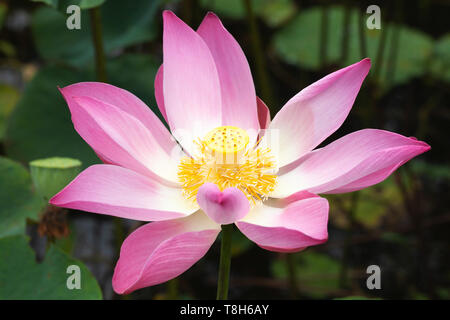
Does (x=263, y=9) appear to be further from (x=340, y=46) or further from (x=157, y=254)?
(x=157, y=254)

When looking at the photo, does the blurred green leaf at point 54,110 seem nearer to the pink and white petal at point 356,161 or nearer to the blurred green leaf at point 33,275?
the blurred green leaf at point 33,275

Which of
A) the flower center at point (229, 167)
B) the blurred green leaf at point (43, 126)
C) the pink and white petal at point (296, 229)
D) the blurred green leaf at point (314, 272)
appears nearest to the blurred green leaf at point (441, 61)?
the blurred green leaf at point (314, 272)

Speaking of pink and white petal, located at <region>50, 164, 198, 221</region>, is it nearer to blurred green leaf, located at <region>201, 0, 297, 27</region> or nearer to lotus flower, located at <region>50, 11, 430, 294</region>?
lotus flower, located at <region>50, 11, 430, 294</region>

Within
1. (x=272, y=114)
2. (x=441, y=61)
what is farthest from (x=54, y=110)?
(x=441, y=61)

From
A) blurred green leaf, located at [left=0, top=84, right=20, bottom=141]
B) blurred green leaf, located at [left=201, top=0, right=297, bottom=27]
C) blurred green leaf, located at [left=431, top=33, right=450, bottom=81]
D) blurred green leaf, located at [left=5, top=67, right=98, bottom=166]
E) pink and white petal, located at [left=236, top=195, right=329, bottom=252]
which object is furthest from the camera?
blurred green leaf, located at [left=201, top=0, right=297, bottom=27]

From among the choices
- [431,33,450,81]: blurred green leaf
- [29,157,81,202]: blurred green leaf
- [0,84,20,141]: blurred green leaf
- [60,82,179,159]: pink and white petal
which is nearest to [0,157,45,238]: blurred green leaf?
[29,157,81,202]: blurred green leaf
